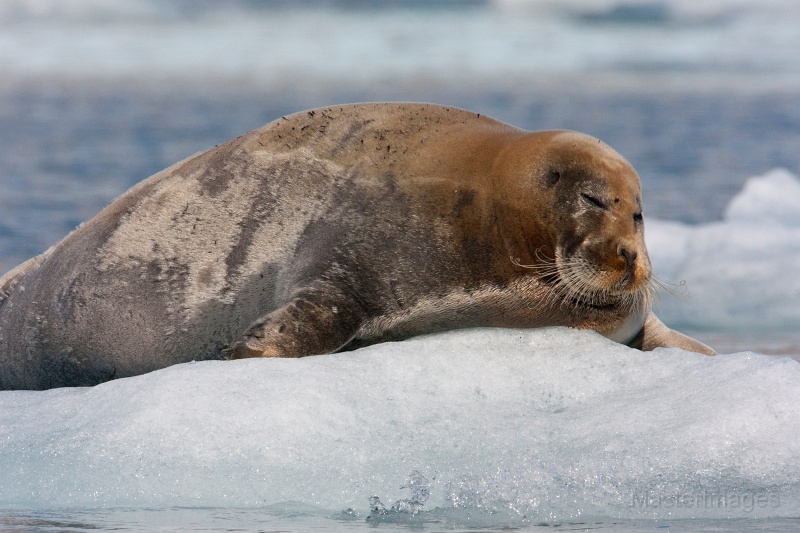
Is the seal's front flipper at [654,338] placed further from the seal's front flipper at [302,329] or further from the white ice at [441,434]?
the seal's front flipper at [302,329]

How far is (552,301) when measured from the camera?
566 cm

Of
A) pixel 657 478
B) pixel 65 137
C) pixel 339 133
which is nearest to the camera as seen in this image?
pixel 657 478

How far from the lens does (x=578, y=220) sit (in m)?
5.55

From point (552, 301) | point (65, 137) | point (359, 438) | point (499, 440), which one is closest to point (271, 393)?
point (359, 438)

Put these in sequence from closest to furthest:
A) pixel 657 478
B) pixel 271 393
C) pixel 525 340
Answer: pixel 657 478
pixel 271 393
pixel 525 340

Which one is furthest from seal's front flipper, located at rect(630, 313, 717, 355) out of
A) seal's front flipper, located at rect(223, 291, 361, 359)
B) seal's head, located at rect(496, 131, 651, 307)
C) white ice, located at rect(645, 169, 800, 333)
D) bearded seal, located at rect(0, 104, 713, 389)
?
white ice, located at rect(645, 169, 800, 333)

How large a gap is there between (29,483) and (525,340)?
1879mm

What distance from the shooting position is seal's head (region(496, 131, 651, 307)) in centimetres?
547

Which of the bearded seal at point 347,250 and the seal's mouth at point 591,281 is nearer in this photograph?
the seal's mouth at point 591,281

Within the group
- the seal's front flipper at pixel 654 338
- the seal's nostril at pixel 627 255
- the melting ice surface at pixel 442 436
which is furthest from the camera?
the seal's front flipper at pixel 654 338

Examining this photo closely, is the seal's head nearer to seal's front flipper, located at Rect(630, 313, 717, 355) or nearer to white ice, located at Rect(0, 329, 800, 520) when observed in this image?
white ice, located at Rect(0, 329, 800, 520)

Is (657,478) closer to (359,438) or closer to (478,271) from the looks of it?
(359,438)

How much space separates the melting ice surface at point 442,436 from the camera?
454 cm

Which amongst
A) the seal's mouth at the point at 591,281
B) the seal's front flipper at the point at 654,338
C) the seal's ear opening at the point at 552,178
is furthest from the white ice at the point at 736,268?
the seal's ear opening at the point at 552,178
